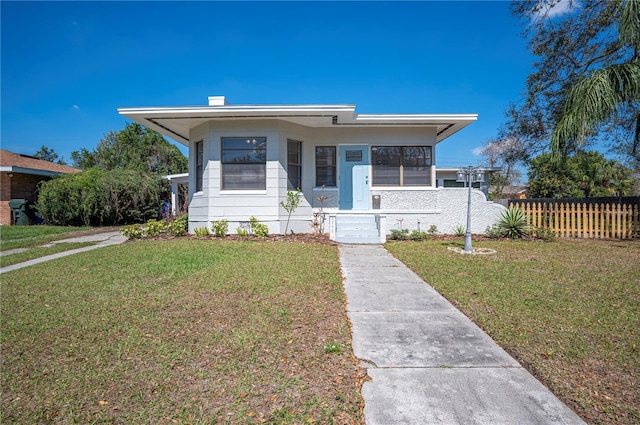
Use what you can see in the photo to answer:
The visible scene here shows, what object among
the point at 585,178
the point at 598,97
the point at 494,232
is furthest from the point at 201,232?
the point at 585,178

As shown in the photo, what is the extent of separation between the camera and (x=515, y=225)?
10336 mm

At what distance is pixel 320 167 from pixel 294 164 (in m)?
1.09

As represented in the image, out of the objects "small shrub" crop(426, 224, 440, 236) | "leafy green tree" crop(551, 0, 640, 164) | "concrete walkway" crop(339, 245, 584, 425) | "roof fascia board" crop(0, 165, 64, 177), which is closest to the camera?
"concrete walkway" crop(339, 245, 584, 425)

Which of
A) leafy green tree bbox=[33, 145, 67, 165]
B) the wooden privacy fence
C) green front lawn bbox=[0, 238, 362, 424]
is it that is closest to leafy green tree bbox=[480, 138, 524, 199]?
the wooden privacy fence

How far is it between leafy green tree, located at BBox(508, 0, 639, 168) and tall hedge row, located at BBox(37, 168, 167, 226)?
1707 centimetres

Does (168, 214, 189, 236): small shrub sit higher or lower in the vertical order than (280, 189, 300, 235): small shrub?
lower

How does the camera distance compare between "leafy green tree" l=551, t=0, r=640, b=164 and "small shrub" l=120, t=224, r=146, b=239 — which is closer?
"leafy green tree" l=551, t=0, r=640, b=164

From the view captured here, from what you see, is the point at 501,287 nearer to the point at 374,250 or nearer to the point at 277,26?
the point at 374,250

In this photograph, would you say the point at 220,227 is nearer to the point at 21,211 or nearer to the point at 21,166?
the point at 21,211

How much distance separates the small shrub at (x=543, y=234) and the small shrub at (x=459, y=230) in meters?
2.07

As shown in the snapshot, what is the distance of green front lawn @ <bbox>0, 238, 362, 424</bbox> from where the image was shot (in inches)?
83.0

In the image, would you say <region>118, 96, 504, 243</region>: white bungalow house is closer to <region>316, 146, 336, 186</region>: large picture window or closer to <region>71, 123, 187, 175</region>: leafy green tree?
<region>316, 146, 336, 186</region>: large picture window

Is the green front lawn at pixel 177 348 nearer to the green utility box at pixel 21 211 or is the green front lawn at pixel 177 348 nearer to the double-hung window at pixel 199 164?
the double-hung window at pixel 199 164

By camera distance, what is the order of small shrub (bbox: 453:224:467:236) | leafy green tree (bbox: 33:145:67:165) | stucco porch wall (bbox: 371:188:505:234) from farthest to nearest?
leafy green tree (bbox: 33:145:67:165)
stucco porch wall (bbox: 371:188:505:234)
small shrub (bbox: 453:224:467:236)
